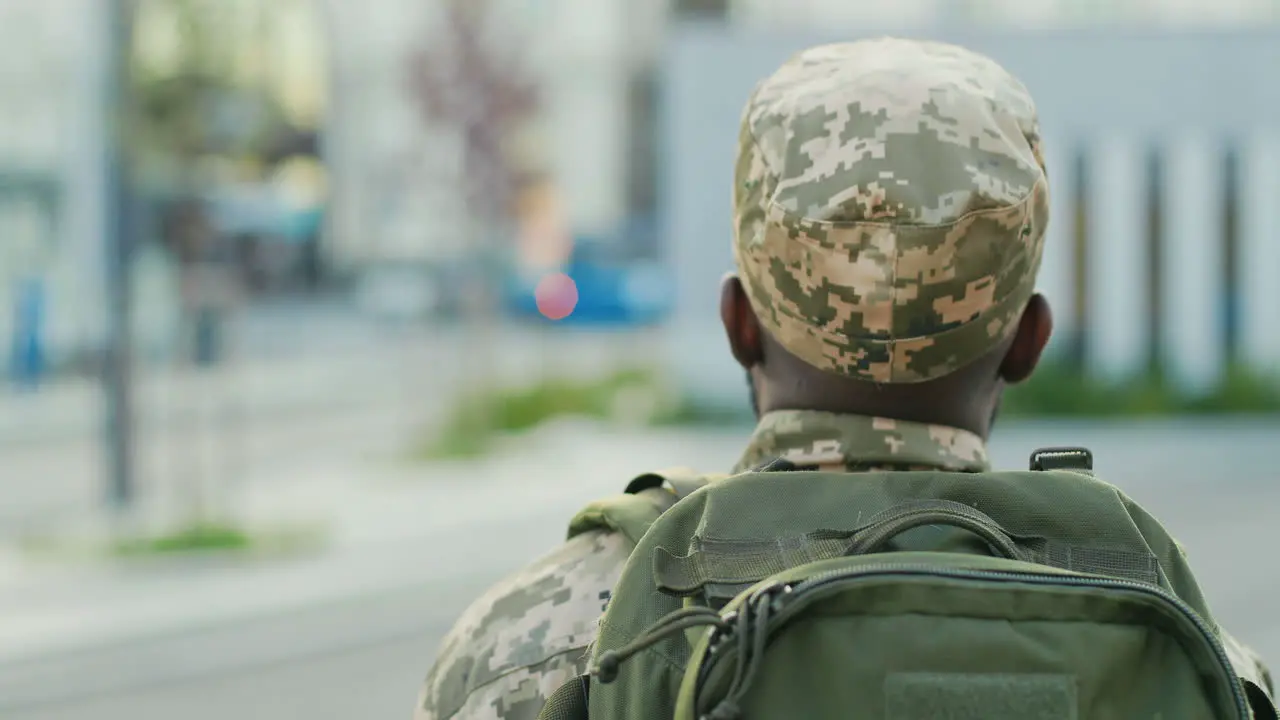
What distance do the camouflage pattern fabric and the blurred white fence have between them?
13.3 meters

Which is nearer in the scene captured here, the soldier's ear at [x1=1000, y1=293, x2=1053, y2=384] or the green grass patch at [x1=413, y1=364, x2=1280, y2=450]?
the soldier's ear at [x1=1000, y1=293, x2=1053, y2=384]

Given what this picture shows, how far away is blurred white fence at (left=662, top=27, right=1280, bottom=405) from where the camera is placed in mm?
Answer: 15102

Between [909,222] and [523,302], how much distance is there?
28.9 metres

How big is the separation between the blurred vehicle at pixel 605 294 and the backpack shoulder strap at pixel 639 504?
27347 millimetres

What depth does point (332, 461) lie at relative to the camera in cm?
1333

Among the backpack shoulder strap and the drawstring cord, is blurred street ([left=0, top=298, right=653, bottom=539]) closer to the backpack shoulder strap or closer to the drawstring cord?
the backpack shoulder strap

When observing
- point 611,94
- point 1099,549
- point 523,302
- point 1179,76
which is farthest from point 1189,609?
point 611,94

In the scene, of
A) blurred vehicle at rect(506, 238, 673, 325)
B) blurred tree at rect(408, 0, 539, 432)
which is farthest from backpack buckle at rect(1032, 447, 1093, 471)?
blurred vehicle at rect(506, 238, 673, 325)

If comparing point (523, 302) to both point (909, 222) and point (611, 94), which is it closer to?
point (611, 94)

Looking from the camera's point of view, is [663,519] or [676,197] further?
[676,197]

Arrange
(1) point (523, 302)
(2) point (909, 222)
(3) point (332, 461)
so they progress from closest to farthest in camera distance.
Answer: (2) point (909, 222) < (3) point (332, 461) < (1) point (523, 302)

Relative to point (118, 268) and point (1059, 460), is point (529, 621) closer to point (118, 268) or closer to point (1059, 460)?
point (1059, 460)

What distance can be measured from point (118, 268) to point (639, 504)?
9.46 meters

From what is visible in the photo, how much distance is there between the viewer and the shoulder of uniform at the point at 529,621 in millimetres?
1532
